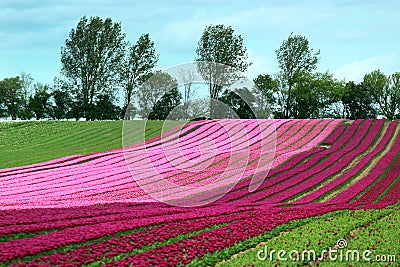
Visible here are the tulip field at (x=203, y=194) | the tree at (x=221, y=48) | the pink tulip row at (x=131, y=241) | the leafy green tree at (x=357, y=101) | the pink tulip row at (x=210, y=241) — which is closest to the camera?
the pink tulip row at (x=131, y=241)

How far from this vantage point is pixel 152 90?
17906mm

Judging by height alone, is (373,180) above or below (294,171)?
below

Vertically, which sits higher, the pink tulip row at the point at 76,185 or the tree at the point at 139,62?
the tree at the point at 139,62

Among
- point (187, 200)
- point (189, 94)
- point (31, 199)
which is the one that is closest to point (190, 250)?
point (189, 94)

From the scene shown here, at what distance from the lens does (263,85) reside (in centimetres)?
8000

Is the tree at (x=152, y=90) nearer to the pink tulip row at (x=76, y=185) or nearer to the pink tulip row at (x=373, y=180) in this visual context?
the pink tulip row at (x=76, y=185)

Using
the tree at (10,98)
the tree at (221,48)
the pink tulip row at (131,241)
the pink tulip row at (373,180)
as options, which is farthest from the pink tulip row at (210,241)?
the tree at (10,98)

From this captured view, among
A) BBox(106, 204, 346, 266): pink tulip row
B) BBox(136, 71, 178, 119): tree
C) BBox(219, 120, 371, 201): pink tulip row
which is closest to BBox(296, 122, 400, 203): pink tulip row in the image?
BBox(219, 120, 371, 201): pink tulip row

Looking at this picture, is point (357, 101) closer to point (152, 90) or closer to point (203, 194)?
point (203, 194)

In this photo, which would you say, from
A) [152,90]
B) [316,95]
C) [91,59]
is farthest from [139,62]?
[152,90]

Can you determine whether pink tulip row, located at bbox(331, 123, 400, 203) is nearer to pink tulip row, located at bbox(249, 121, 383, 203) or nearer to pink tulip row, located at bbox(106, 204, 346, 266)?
pink tulip row, located at bbox(249, 121, 383, 203)

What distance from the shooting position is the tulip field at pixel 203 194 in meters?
11.7
